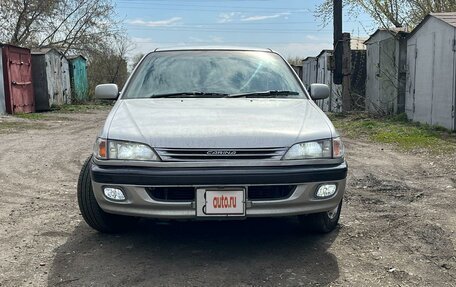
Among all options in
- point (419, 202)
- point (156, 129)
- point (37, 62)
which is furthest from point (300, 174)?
point (37, 62)

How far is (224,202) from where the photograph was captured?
10.6 ft

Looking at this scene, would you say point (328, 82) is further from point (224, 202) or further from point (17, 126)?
point (224, 202)

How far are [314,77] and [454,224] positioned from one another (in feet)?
60.7

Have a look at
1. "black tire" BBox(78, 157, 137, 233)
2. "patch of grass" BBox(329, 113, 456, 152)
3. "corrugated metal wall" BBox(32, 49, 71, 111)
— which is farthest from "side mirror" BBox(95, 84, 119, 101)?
"corrugated metal wall" BBox(32, 49, 71, 111)

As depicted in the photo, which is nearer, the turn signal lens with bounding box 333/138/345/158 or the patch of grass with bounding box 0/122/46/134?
the turn signal lens with bounding box 333/138/345/158

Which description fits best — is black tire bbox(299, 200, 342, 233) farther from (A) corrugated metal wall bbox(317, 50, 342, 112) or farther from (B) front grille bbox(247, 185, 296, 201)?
(A) corrugated metal wall bbox(317, 50, 342, 112)

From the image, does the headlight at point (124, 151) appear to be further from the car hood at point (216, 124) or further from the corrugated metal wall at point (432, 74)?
the corrugated metal wall at point (432, 74)

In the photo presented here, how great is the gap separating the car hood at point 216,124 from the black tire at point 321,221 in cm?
80

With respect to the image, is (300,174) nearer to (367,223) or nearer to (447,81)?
(367,223)

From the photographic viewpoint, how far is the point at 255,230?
13.8ft

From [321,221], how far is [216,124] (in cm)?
124

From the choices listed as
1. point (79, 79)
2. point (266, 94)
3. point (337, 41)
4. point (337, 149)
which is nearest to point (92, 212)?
point (266, 94)

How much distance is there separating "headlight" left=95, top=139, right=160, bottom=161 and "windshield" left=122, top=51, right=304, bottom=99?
1008 millimetres

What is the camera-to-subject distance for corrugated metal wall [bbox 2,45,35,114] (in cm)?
1677
